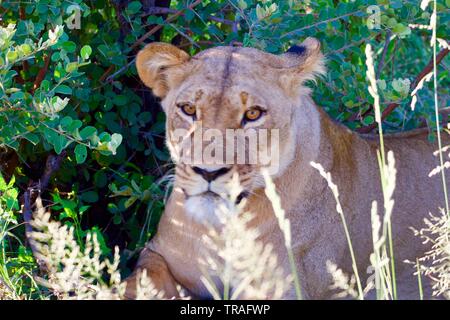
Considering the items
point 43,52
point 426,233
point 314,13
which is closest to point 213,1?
point 314,13

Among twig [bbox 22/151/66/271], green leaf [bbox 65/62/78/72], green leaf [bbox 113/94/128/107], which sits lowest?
twig [bbox 22/151/66/271]

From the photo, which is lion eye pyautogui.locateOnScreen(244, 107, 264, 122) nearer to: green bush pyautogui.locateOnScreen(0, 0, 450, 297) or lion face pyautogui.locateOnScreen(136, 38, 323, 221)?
lion face pyautogui.locateOnScreen(136, 38, 323, 221)

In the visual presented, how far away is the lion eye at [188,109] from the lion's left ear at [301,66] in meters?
0.42

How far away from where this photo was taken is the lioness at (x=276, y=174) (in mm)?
3738

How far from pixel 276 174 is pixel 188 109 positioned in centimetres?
46

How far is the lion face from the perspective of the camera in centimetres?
360

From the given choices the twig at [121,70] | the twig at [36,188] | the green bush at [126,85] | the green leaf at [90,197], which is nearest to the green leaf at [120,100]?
the green bush at [126,85]

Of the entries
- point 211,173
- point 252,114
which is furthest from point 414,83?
point 211,173

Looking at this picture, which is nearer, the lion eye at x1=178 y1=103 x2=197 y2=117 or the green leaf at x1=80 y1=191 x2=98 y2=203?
the lion eye at x1=178 y1=103 x2=197 y2=117

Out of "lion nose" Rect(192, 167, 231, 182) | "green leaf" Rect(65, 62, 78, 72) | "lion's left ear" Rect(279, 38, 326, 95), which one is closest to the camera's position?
"lion nose" Rect(192, 167, 231, 182)

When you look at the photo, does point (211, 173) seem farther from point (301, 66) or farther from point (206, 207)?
point (301, 66)

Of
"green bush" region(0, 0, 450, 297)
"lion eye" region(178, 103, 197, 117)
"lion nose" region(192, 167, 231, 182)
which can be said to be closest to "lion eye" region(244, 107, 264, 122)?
"lion eye" region(178, 103, 197, 117)

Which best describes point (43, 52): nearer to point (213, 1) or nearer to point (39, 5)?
point (39, 5)
